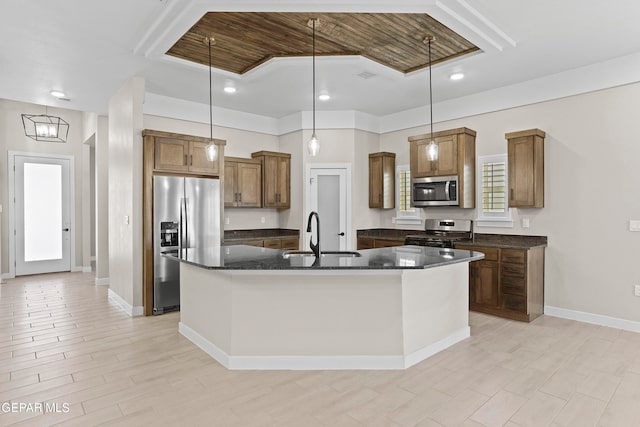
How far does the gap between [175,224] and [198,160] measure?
34.7 inches

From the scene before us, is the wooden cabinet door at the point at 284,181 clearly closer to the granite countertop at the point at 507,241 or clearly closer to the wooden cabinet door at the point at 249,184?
the wooden cabinet door at the point at 249,184

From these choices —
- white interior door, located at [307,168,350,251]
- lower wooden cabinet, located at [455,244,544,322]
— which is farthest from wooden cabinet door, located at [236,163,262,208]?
lower wooden cabinet, located at [455,244,544,322]

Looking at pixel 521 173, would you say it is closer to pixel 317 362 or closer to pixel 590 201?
pixel 590 201

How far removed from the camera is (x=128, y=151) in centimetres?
470

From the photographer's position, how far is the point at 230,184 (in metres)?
5.91

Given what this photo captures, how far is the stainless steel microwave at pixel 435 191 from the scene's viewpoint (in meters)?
5.23

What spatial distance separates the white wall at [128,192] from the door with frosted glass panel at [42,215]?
3.33 metres

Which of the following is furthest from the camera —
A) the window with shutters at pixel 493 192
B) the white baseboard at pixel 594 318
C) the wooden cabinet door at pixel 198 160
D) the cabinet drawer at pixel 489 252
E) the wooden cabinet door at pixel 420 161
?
the wooden cabinet door at pixel 420 161

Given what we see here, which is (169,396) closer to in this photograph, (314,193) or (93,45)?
(93,45)

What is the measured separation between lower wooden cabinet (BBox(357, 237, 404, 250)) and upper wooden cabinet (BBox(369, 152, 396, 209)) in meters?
0.60

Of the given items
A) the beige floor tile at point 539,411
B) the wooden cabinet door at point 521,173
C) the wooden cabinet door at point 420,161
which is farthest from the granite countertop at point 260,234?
the beige floor tile at point 539,411

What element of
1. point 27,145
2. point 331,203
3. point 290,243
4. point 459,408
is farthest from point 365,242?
point 27,145


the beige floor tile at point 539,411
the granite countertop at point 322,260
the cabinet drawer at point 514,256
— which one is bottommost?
the beige floor tile at point 539,411

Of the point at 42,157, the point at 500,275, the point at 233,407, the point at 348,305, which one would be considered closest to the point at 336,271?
the point at 348,305
